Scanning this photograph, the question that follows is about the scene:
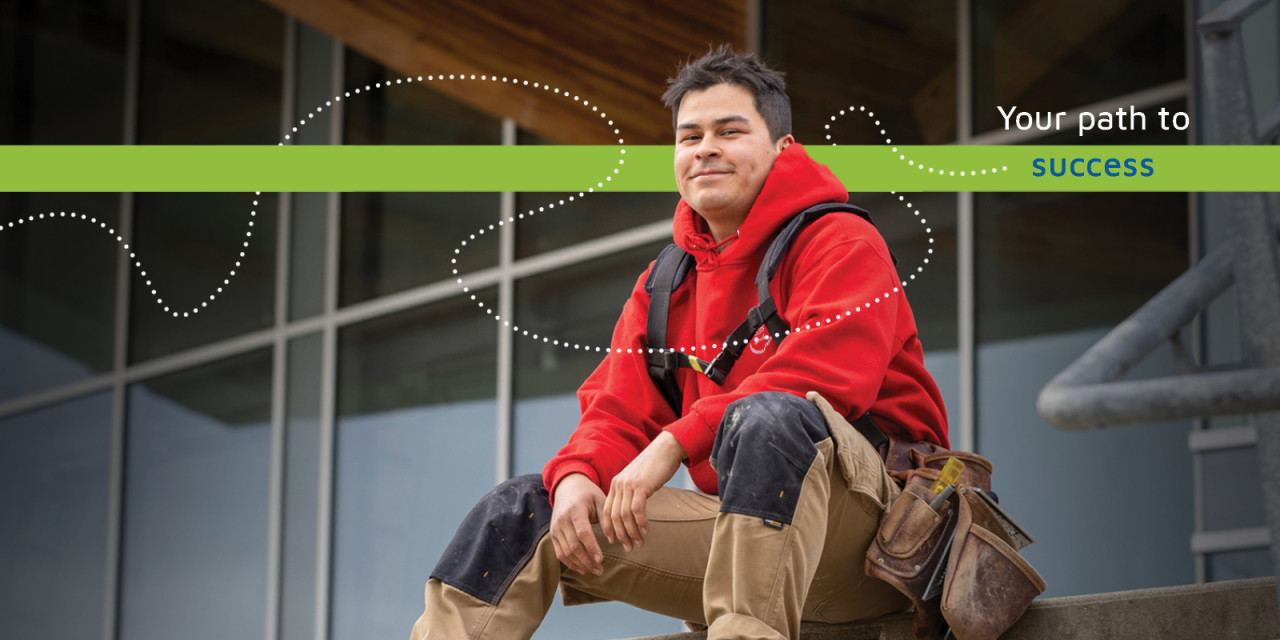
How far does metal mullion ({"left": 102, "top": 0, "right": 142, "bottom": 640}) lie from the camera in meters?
10.8

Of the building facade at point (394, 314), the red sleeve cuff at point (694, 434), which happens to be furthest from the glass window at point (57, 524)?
the red sleeve cuff at point (694, 434)

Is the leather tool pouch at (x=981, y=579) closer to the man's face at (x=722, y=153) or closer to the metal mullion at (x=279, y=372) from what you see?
the man's face at (x=722, y=153)

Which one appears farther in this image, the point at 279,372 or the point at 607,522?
the point at 279,372

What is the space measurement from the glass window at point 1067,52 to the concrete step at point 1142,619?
2.73m

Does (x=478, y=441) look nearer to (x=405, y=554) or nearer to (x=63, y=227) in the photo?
(x=405, y=554)

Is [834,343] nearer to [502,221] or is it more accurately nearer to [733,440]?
[733,440]

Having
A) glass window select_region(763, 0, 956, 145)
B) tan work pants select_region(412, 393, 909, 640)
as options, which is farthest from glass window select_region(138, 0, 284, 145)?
tan work pants select_region(412, 393, 909, 640)

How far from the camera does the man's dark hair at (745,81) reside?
9.83 feet

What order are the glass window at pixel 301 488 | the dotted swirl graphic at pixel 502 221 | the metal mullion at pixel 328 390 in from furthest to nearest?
the glass window at pixel 301 488
the metal mullion at pixel 328 390
the dotted swirl graphic at pixel 502 221

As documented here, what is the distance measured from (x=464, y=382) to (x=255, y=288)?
2.48m

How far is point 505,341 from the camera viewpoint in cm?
813

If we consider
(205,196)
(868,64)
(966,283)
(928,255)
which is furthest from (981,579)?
(205,196)

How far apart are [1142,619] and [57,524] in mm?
10029


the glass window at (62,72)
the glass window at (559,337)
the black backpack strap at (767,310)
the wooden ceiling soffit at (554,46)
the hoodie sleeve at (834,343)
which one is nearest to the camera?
the hoodie sleeve at (834,343)
